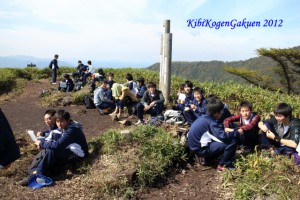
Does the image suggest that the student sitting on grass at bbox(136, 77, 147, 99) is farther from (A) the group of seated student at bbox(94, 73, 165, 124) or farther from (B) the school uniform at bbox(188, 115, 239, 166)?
(B) the school uniform at bbox(188, 115, 239, 166)

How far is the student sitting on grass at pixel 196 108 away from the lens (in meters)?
7.02

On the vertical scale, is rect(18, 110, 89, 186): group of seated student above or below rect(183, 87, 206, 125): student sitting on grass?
below

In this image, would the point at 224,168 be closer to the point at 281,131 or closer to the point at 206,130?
the point at 206,130

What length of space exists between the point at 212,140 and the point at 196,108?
6.64ft

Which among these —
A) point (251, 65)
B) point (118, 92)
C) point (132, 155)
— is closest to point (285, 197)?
point (132, 155)

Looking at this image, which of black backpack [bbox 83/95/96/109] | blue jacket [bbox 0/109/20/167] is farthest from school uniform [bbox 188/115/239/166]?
black backpack [bbox 83/95/96/109]

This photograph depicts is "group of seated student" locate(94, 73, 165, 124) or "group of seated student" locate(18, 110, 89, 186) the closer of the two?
"group of seated student" locate(18, 110, 89, 186)

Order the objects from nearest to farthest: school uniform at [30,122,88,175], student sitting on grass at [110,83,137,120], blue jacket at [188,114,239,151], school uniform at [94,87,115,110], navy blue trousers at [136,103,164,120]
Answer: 1. blue jacket at [188,114,239,151]
2. school uniform at [30,122,88,175]
3. navy blue trousers at [136,103,164,120]
4. student sitting on grass at [110,83,137,120]
5. school uniform at [94,87,115,110]

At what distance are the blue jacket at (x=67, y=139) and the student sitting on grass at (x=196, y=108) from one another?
8.67ft

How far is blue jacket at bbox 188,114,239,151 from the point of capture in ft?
16.1

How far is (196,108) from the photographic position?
23.3ft

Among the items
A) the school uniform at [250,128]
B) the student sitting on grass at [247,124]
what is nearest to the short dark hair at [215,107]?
the student sitting on grass at [247,124]

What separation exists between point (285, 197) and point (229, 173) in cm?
100

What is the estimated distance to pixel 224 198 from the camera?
4516 millimetres
